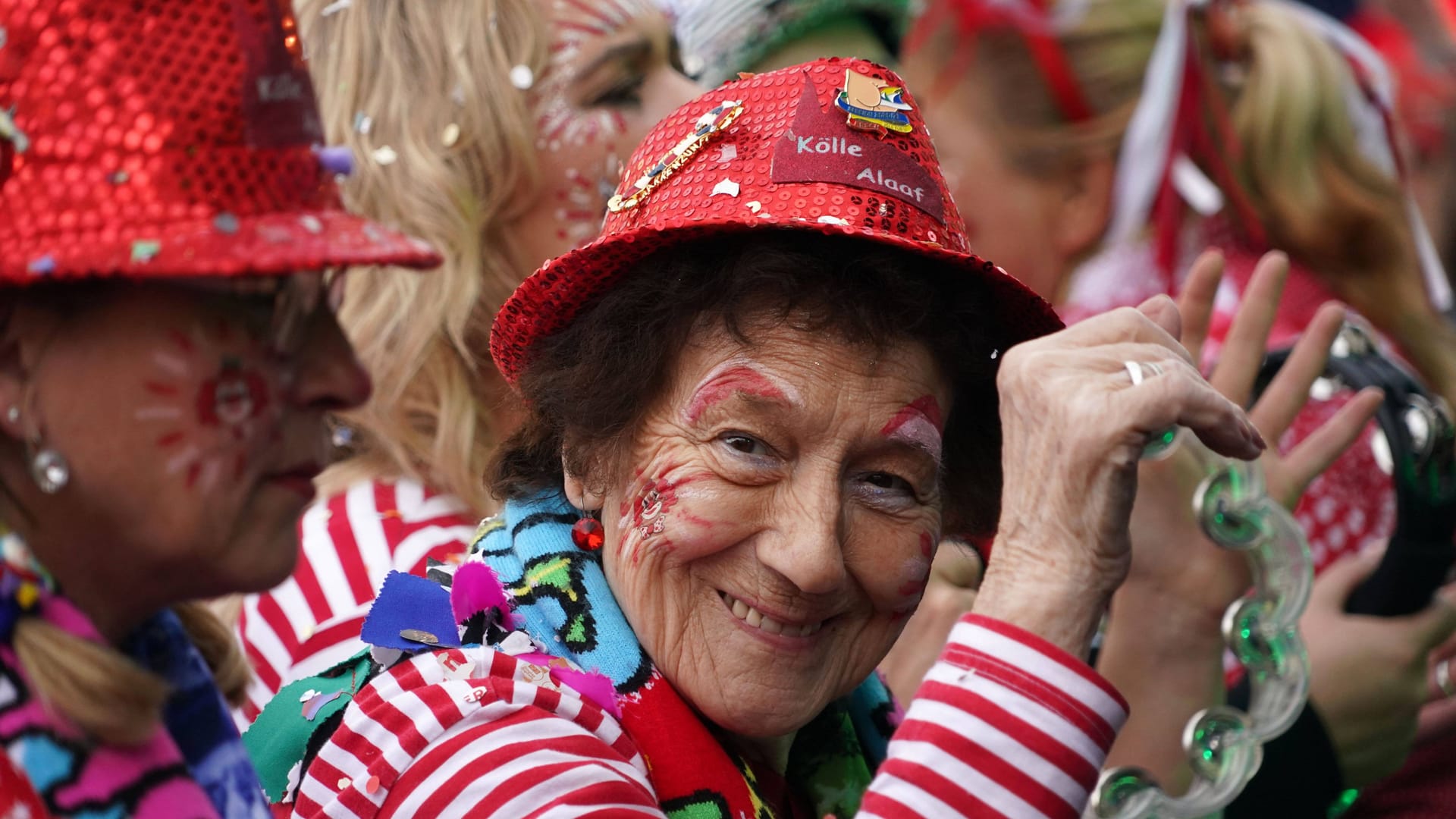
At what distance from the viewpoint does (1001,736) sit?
1582 mm

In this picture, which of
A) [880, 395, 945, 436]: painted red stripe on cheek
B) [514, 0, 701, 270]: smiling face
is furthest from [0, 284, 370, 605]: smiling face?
[514, 0, 701, 270]: smiling face

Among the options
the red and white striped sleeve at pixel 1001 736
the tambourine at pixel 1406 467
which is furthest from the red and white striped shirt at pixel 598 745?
the tambourine at pixel 1406 467

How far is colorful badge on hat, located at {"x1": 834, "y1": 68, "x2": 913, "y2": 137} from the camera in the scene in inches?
79.6

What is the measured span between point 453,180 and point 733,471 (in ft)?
5.40

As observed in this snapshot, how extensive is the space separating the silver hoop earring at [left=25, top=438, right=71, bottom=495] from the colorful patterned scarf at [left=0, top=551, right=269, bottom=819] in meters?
0.07

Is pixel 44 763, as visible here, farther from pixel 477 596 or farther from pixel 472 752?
pixel 477 596

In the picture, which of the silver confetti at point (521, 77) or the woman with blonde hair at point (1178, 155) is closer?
the silver confetti at point (521, 77)

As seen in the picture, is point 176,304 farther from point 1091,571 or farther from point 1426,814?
point 1426,814

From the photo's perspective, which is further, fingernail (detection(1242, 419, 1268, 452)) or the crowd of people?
fingernail (detection(1242, 419, 1268, 452))

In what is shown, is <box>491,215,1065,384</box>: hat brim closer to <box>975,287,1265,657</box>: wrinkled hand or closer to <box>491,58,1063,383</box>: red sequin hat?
<box>491,58,1063,383</box>: red sequin hat

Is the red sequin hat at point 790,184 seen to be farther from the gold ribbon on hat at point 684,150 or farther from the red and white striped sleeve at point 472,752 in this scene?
the red and white striped sleeve at point 472,752

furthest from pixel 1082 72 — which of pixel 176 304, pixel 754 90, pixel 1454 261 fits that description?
pixel 176 304

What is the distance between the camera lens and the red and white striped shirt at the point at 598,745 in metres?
1.58

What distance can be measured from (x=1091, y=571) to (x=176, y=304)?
3.20ft
